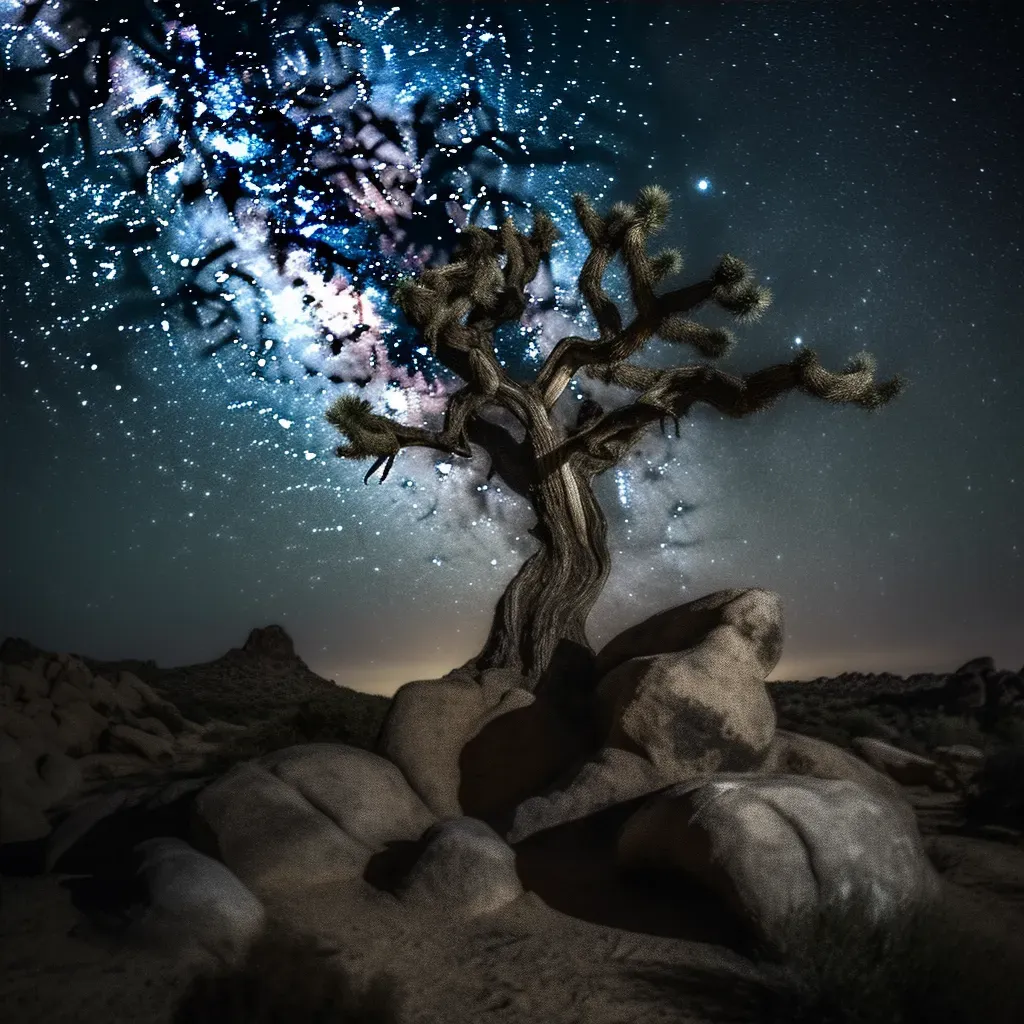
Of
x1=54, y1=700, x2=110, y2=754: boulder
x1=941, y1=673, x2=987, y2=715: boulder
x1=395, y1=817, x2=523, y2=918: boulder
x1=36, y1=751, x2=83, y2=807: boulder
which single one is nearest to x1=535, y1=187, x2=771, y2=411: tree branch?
x1=395, y1=817, x2=523, y2=918: boulder

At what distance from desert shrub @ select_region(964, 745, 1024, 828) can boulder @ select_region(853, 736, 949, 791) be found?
142 centimetres

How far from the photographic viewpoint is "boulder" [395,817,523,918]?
5.86 metres

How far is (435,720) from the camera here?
8.75m

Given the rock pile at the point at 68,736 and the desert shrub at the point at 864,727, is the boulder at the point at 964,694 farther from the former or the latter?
the rock pile at the point at 68,736

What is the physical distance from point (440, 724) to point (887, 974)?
5084 millimetres

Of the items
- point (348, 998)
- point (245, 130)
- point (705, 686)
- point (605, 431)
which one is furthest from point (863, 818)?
point (245, 130)

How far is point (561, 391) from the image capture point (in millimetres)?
10898

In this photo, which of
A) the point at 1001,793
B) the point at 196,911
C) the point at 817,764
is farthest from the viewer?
the point at 817,764

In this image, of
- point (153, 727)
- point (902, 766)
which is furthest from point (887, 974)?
point (153, 727)

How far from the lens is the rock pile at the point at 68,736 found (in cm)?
953

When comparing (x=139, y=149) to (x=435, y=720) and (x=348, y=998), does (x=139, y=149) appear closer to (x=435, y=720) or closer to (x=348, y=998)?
(x=435, y=720)

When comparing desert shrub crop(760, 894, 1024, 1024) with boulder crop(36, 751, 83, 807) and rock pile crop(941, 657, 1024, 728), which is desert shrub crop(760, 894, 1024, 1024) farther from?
rock pile crop(941, 657, 1024, 728)

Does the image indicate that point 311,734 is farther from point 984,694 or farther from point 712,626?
point 984,694

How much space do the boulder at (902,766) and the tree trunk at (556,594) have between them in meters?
3.71
